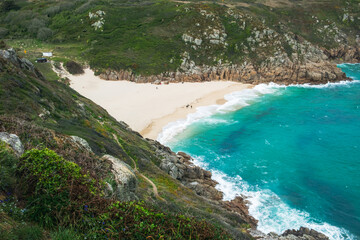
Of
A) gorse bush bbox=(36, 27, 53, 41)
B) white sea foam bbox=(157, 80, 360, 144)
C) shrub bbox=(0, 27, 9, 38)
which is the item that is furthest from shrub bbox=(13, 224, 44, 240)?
shrub bbox=(0, 27, 9, 38)

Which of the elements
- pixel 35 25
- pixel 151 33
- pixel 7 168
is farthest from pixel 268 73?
pixel 35 25

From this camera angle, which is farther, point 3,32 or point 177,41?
point 3,32

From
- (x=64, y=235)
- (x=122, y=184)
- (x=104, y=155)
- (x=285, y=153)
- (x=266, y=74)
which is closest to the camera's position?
(x=64, y=235)

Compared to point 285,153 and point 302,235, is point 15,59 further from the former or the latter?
point 285,153

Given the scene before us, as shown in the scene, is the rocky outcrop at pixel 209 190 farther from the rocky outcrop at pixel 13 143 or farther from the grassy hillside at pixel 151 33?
the grassy hillside at pixel 151 33

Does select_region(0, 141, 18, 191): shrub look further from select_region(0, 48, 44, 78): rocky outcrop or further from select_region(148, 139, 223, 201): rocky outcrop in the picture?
select_region(0, 48, 44, 78): rocky outcrop

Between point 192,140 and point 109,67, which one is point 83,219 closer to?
point 192,140

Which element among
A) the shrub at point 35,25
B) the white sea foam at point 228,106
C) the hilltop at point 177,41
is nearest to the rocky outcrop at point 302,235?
the white sea foam at point 228,106
